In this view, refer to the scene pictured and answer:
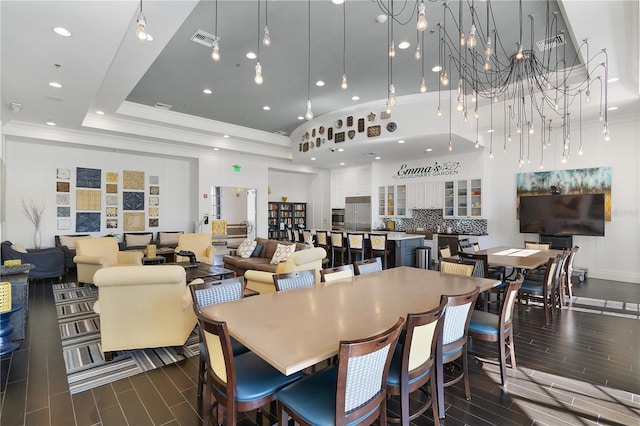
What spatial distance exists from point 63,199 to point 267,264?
5894 millimetres

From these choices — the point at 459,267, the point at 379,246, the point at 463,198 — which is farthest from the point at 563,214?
the point at 459,267

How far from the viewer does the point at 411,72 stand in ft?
18.7

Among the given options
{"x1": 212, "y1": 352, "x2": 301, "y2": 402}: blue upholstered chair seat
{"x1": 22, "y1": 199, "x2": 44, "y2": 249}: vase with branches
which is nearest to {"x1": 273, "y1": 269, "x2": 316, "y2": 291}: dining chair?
{"x1": 212, "y1": 352, "x2": 301, "y2": 402}: blue upholstered chair seat

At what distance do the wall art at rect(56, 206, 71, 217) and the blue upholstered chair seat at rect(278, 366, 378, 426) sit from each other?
28.9ft

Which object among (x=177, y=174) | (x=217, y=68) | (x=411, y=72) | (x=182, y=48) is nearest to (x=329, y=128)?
(x=411, y=72)

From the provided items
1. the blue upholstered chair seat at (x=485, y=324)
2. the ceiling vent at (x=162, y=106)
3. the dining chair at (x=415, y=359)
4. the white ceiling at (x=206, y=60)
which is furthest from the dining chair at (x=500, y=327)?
the ceiling vent at (x=162, y=106)

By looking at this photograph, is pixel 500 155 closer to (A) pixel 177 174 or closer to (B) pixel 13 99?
(A) pixel 177 174

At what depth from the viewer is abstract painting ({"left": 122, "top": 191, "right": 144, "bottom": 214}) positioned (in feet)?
28.6

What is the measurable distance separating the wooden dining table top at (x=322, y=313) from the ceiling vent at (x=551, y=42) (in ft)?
13.2

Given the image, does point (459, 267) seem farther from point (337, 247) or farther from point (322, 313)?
point (337, 247)

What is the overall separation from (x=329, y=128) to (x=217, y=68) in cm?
340

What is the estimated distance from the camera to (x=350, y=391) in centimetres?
147

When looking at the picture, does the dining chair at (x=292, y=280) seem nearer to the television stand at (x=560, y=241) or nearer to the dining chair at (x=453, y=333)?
the dining chair at (x=453, y=333)

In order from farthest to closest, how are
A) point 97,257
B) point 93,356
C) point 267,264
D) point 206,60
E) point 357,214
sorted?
point 357,214 < point 267,264 < point 97,257 < point 206,60 < point 93,356
